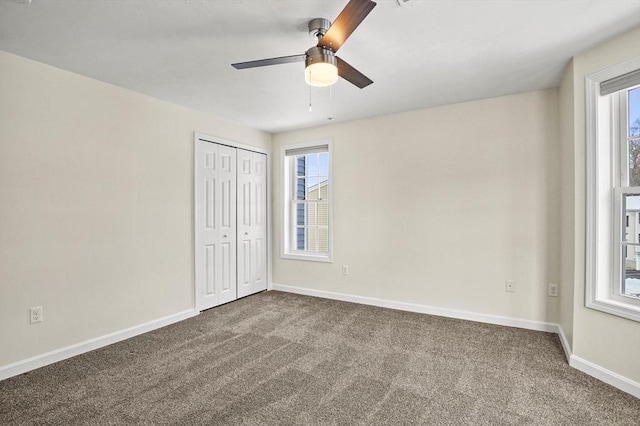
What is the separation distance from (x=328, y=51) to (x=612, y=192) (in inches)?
91.6

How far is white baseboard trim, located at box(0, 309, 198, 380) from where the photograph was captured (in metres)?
2.37

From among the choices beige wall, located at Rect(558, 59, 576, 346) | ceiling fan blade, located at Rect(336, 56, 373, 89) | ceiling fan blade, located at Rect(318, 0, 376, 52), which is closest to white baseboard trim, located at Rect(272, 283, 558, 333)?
beige wall, located at Rect(558, 59, 576, 346)

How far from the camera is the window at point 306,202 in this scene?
4641mm

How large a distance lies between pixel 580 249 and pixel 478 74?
170 centimetres

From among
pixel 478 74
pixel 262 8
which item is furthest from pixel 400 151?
pixel 262 8

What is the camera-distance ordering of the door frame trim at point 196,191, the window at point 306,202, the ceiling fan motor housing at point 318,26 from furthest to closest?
1. the window at point 306,202
2. the door frame trim at point 196,191
3. the ceiling fan motor housing at point 318,26

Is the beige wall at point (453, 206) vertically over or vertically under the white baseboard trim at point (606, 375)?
over

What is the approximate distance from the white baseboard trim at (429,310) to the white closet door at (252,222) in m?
0.50

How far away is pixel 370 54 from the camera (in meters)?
2.44

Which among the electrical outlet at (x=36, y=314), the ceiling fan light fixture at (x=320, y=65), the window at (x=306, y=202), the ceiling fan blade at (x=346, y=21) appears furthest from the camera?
the window at (x=306, y=202)

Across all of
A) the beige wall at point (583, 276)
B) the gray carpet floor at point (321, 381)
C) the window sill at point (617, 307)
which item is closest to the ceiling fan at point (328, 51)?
the beige wall at point (583, 276)

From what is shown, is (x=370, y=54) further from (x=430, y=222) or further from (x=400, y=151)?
(x=430, y=222)

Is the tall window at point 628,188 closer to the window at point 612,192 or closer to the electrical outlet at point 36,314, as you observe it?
the window at point 612,192

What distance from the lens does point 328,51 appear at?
6.15 ft
